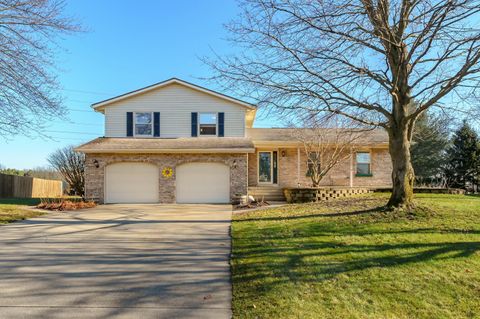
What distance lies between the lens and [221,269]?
20.2ft

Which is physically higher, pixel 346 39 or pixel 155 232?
pixel 346 39

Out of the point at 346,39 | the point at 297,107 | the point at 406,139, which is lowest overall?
the point at 406,139

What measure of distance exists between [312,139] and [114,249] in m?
13.5

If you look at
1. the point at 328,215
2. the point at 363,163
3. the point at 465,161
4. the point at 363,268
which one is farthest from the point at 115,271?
the point at 465,161

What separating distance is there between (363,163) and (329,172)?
6.69 feet

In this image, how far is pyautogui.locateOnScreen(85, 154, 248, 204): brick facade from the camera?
18.3 m

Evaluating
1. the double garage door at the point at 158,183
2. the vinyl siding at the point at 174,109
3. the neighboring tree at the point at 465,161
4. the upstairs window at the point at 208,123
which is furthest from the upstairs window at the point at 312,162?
the neighboring tree at the point at 465,161

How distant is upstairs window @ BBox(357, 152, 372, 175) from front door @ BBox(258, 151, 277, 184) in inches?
185

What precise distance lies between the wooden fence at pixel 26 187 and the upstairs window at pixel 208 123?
1419 centimetres

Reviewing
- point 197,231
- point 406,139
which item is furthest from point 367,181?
point 197,231

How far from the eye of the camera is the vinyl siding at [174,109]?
19.6 metres

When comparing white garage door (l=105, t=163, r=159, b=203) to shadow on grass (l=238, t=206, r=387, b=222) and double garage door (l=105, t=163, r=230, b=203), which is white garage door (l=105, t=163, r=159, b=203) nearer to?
double garage door (l=105, t=163, r=230, b=203)

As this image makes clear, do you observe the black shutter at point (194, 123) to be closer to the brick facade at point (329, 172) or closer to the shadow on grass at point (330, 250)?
the brick facade at point (329, 172)

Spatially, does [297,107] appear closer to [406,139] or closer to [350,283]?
[406,139]
